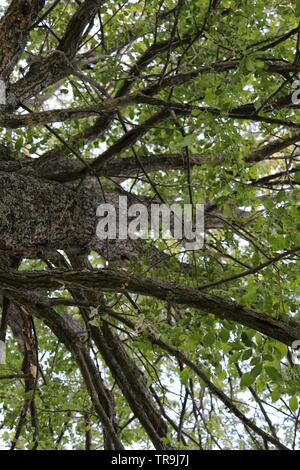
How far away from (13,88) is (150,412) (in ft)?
7.93

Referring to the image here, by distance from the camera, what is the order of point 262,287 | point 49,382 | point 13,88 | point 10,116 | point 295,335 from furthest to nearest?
point 49,382, point 13,88, point 10,116, point 262,287, point 295,335

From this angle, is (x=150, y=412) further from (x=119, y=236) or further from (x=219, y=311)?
(x=219, y=311)

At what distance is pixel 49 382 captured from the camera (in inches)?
190

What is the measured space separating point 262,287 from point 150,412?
5.77ft

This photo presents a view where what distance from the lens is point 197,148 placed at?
16.3ft

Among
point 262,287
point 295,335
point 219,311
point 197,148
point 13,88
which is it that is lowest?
point 295,335

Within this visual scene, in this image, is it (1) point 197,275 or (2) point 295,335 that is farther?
(1) point 197,275

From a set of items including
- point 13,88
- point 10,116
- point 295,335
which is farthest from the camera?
point 13,88

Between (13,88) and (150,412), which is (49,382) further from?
(13,88)
